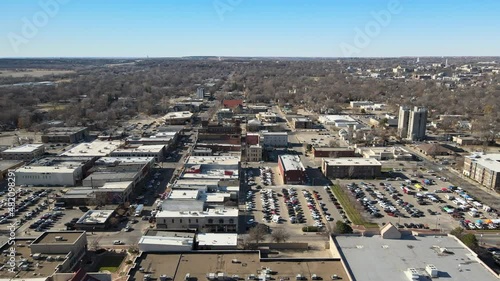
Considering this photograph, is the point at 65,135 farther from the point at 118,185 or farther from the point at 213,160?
the point at 213,160

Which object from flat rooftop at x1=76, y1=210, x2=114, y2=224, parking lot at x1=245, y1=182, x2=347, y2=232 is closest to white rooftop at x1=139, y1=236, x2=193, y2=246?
flat rooftop at x1=76, y1=210, x2=114, y2=224

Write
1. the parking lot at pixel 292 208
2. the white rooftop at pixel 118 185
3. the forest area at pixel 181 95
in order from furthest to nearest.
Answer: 1. the forest area at pixel 181 95
2. the white rooftop at pixel 118 185
3. the parking lot at pixel 292 208

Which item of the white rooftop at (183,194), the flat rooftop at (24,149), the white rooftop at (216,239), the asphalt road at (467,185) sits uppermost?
the flat rooftop at (24,149)

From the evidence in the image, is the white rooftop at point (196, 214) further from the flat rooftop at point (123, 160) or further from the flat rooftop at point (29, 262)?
the flat rooftop at point (123, 160)

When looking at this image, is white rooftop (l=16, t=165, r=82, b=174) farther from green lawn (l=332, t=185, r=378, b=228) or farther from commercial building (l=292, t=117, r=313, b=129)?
commercial building (l=292, t=117, r=313, b=129)

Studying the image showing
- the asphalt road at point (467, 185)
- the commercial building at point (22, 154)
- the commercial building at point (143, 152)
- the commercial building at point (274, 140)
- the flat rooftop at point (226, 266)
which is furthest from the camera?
the commercial building at point (274, 140)

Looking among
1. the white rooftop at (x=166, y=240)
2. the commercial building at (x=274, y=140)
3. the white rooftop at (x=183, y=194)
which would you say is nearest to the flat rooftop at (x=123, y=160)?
the white rooftop at (x=183, y=194)

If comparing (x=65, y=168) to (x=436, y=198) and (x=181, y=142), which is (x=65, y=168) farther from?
(x=436, y=198)
